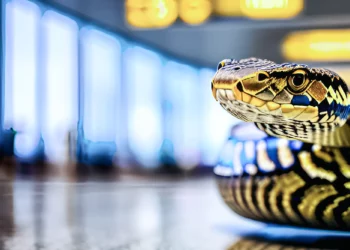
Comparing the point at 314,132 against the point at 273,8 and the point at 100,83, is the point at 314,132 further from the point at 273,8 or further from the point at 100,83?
the point at 100,83

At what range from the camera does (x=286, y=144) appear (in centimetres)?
154

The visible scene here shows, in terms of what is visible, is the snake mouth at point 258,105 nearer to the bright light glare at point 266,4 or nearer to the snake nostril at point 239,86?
the snake nostril at point 239,86

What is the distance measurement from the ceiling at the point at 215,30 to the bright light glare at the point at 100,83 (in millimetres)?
338

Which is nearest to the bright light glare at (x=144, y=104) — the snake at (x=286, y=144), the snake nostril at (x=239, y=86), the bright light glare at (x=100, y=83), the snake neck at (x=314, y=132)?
the bright light glare at (x=100, y=83)

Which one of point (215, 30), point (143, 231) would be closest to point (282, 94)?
point (143, 231)

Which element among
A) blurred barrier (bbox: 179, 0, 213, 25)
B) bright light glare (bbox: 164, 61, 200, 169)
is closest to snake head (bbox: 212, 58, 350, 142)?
blurred barrier (bbox: 179, 0, 213, 25)

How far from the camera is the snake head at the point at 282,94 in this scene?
3.98ft

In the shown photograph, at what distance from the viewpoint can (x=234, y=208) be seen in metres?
1.69

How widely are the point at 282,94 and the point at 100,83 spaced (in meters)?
10.6

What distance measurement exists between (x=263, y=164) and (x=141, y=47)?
12477 millimetres

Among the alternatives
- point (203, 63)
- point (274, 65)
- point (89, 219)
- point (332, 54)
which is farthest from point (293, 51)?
point (203, 63)

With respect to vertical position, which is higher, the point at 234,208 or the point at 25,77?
the point at 25,77

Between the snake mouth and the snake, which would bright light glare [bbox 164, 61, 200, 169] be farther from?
the snake mouth

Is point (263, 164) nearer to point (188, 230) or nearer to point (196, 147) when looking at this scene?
point (188, 230)
